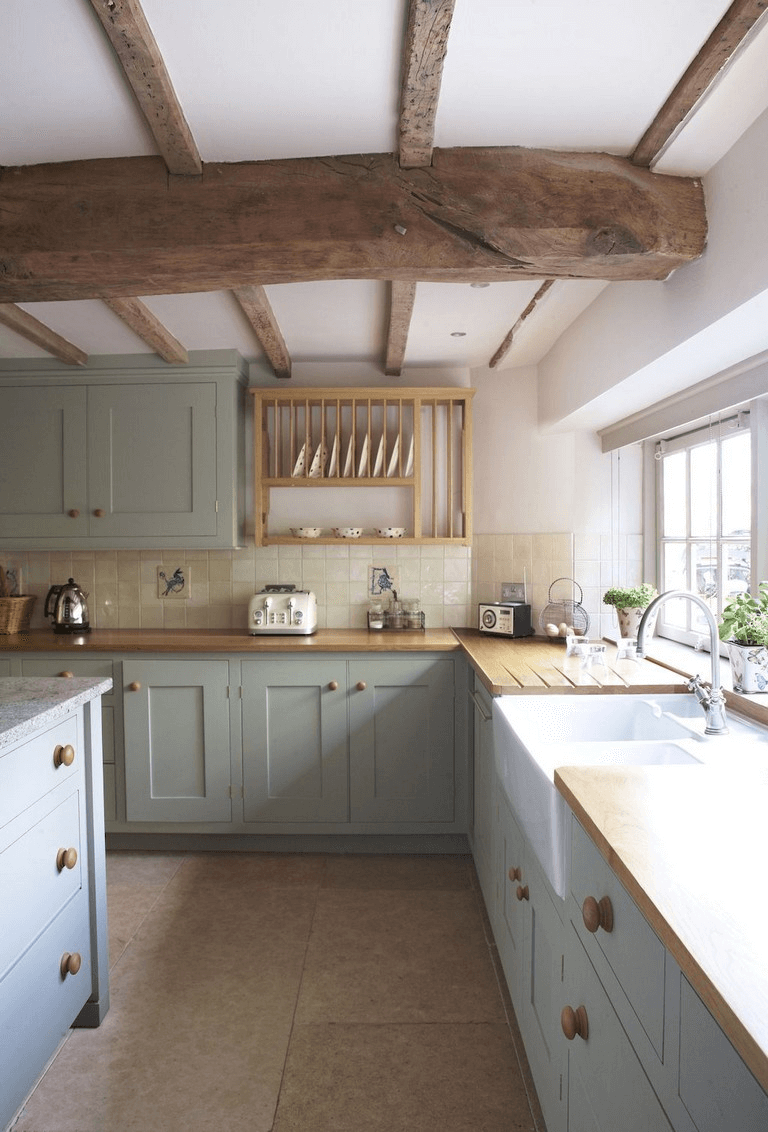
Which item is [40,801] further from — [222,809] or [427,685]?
[427,685]

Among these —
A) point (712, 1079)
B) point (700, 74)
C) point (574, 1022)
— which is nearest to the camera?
point (712, 1079)

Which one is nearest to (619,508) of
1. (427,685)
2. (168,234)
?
(427,685)

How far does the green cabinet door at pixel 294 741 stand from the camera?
126 inches

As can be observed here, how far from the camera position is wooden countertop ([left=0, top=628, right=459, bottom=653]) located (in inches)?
124

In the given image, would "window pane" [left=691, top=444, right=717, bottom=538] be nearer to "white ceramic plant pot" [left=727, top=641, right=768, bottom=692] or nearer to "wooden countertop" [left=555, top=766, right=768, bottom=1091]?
"white ceramic plant pot" [left=727, top=641, right=768, bottom=692]

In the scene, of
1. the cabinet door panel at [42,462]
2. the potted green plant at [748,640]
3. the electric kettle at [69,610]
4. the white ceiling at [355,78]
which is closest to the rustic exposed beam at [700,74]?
the white ceiling at [355,78]

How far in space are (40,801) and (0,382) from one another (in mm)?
2401

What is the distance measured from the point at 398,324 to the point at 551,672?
1.44 metres

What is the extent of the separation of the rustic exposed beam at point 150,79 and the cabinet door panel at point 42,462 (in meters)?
1.94

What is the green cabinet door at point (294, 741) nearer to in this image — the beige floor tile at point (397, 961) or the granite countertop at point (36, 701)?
the beige floor tile at point (397, 961)

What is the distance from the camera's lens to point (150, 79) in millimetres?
1495

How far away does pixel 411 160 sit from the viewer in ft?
5.91

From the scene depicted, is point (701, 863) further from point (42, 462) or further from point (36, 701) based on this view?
point (42, 462)

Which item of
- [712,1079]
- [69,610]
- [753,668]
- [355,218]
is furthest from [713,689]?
[69,610]
